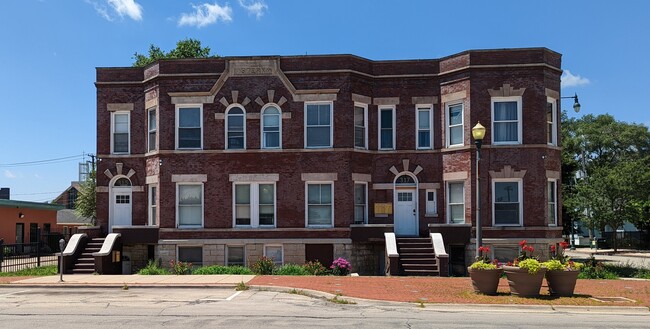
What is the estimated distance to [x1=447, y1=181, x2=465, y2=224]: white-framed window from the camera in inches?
1076

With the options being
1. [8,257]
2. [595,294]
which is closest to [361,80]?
[595,294]

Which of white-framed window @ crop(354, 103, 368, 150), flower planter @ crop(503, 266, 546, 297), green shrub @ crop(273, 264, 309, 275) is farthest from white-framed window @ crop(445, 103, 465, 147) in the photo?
flower planter @ crop(503, 266, 546, 297)

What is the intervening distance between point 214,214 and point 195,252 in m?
1.78

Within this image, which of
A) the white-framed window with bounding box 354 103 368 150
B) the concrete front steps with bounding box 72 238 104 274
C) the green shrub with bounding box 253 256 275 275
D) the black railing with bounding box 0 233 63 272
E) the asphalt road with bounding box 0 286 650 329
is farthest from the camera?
the black railing with bounding box 0 233 63 272

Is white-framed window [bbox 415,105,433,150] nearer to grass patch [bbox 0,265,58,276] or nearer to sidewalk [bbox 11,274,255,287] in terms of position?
sidewalk [bbox 11,274,255,287]

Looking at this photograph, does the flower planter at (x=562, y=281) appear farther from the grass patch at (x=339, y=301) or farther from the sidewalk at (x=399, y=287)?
the grass patch at (x=339, y=301)

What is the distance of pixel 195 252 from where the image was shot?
27.5 m

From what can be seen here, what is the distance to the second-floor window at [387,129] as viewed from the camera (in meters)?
28.4

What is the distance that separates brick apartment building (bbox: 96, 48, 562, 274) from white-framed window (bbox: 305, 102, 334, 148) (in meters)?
0.06

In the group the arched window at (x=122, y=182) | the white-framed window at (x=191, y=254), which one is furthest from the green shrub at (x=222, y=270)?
the arched window at (x=122, y=182)

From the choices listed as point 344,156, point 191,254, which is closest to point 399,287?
point 344,156

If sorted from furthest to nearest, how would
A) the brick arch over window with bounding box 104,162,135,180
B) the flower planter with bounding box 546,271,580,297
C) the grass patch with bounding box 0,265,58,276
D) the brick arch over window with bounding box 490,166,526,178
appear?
the brick arch over window with bounding box 104,162,135,180, the brick arch over window with bounding box 490,166,526,178, the grass patch with bounding box 0,265,58,276, the flower planter with bounding box 546,271,580,297

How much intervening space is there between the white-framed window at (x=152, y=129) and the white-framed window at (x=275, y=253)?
21.2ft

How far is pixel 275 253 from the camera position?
1070 inches
